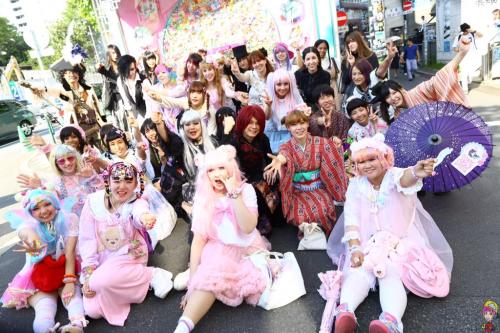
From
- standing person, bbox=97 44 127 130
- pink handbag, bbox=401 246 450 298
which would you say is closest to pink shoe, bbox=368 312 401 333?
pink handbag, bbox=401 246 450 298

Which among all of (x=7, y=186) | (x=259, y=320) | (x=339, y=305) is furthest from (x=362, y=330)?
(x=7, y=186)

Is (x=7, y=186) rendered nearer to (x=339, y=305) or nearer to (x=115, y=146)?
(x=115, y=146)

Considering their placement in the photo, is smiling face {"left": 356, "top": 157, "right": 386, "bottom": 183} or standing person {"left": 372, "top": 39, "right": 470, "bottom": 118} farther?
standing person {"left": 372, "top": 39, "right": 470, "bottom": 118}

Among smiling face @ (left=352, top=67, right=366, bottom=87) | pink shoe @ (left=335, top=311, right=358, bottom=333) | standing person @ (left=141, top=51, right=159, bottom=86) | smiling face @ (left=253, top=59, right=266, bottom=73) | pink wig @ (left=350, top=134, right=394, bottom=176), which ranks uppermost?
standing person @ (left=141, top=51, right=159, bottom=86)

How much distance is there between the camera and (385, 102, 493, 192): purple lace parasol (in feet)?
8.73

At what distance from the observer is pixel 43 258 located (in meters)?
2.86

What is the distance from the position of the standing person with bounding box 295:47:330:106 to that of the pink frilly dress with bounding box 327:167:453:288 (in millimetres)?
2571

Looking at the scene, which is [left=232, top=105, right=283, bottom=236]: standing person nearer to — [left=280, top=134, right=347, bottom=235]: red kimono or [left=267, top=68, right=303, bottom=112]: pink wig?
[left=280, top=134, right=347, bottom=235]: red kimono

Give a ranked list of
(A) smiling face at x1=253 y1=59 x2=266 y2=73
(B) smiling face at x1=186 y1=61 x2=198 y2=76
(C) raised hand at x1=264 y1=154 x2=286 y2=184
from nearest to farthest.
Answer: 1. (C) raised hand at x1=264 y1=154 x2=286 y2=184
2. (A) smiling face at x1=253 y1=59 x2=266 y2=73
3. (B) smiling face at x1=186 y1=61 x2=198 y2=76

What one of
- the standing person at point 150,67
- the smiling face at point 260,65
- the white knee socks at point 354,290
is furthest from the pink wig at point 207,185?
the standing person at point 150,67

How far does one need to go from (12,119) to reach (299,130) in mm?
14542

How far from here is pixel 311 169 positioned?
3.39 metres

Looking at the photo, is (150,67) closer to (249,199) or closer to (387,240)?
(249,199)

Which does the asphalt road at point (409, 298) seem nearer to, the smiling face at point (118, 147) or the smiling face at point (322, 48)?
the smiling face at point (118, 147)
